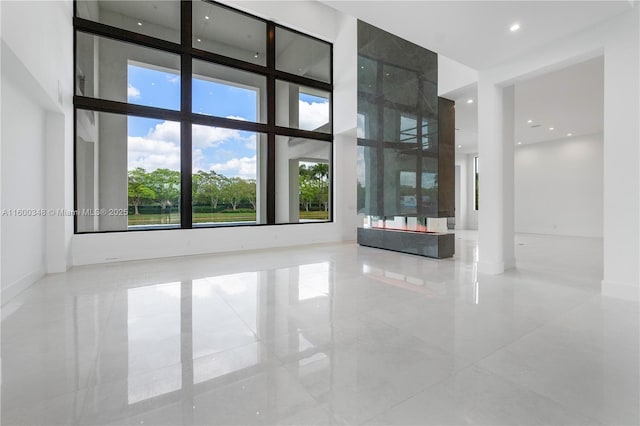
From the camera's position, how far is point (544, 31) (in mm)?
3777

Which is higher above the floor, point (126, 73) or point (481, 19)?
point (126, 73)

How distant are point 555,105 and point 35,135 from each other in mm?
10700

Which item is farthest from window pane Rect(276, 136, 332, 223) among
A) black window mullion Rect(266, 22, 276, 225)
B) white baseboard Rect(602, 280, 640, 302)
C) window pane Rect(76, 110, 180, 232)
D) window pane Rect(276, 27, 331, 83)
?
white baseboard Rect(602, 280, 640, 302)

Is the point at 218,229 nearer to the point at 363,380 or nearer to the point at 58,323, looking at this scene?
the point at 58,323

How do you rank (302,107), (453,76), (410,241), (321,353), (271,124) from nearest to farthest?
(321,353) < (453,76) < (410,241) < (271,124) < (302,107)

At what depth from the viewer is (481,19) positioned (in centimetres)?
351

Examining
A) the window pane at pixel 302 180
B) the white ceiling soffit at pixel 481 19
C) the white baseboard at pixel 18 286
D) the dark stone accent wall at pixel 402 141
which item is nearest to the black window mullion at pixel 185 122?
the window pane at pixel 302 180

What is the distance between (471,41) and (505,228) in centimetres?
300

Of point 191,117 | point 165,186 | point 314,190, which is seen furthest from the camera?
point 314,190

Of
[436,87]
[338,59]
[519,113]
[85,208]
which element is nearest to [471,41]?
[436,87]

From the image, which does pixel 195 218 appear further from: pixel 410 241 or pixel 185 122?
pixel 410 241

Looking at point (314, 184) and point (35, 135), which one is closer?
point (35, 135)

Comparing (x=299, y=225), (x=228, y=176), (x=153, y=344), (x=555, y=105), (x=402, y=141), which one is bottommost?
(x=153, y=344)

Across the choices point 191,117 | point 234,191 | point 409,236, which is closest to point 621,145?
point 409,236
